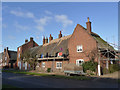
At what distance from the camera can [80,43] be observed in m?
25.4

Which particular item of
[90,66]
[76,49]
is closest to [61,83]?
[90,66]

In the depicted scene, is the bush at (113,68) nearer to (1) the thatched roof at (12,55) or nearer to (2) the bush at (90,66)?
(2) the bush at (90,66)

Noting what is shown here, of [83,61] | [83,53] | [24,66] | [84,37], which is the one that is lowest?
[24,66]

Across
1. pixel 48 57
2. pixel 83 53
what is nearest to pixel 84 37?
pixel 83 53

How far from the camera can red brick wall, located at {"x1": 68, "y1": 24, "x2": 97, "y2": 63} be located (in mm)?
23438

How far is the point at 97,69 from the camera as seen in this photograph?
2148 centimetres

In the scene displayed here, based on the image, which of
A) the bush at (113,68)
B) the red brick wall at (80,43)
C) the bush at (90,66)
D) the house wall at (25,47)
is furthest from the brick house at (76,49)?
the house wall at (25,47)

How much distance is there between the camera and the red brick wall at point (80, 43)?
23.4 m

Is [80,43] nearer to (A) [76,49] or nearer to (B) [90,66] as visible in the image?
(A) [76,49]

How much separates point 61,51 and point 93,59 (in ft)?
27.9

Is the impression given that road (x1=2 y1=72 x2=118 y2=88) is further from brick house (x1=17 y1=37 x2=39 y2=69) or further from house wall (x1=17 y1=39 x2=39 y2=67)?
house wall (x1=17 y1=39 x2=39 y2=67)

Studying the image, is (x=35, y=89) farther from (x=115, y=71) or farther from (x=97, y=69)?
(x=115, y=71)

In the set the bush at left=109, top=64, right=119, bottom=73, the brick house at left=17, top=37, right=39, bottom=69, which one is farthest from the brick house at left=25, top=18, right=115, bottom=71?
the brick house at left=17, top=37, right=39, bottom=69

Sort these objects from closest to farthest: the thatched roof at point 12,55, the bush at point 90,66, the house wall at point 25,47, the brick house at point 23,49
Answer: the bush at point 90,66 → the brick house at point 23,49 → the house wall at point 25,47 → the thatched roof at point 12,55
